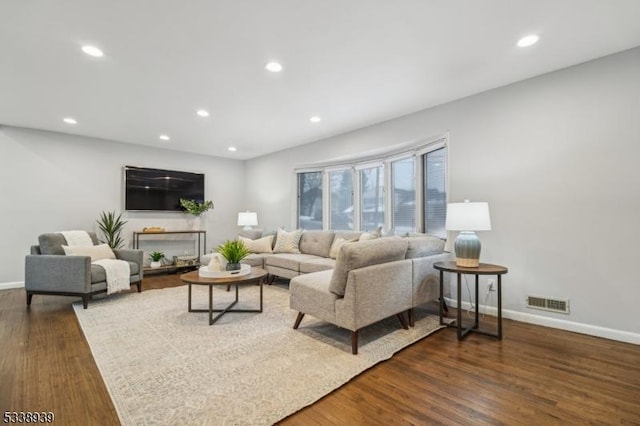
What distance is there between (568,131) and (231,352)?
367 centimetres

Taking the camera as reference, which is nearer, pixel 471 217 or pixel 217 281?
pixel 471 217

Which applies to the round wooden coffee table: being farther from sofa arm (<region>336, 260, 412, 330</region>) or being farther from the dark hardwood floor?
sofa arm (<region>336, 260, 412, 330</region>)

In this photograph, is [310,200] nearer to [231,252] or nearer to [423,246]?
[231,252]

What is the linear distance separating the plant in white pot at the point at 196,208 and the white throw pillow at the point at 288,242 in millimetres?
2176

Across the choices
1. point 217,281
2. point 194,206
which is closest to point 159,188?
point 194,206

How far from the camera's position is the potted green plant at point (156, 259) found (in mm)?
5574

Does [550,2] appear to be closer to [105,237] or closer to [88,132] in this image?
[88,132]

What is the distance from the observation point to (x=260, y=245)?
5.33m

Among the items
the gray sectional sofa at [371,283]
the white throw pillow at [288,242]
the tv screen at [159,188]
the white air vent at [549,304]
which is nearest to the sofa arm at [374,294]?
the gray sectional sofa at [371,283]

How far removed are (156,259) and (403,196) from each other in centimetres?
472

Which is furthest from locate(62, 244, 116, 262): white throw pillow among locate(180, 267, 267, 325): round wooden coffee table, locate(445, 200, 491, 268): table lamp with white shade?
locate(445, 200, 491, 268): table lamp with white shade

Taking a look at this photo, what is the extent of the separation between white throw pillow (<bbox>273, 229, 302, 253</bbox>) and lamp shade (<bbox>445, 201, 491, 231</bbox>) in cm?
290

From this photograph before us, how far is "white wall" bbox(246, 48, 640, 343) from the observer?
2588 mm

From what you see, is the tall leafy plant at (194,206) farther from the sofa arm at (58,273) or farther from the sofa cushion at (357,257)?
the sofa cushion at (357,257)
